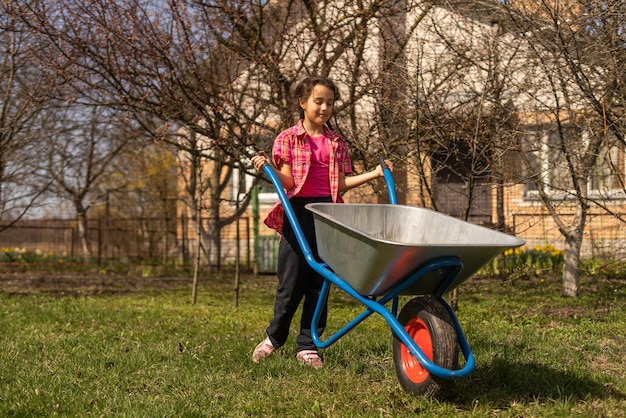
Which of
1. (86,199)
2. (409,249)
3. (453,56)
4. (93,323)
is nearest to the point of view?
(409,249)

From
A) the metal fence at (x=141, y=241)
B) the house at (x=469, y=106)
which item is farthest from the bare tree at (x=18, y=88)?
the metal fence at (x=141, y=241)

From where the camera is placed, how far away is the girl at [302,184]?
164 inches

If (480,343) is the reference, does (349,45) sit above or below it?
above

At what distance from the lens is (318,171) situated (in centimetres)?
423

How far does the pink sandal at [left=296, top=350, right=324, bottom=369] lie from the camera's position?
4.08 metres

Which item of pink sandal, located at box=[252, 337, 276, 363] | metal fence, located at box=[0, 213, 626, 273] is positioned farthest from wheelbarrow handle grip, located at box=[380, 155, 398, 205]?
metal fence, located at box=[0, 213, 626, 273]

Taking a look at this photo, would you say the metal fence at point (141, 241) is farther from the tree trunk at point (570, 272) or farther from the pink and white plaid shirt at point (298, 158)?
the pink and white plaid shirt at point (298, 158)

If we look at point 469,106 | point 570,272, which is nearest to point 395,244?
point 469,106

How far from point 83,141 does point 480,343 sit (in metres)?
12.4

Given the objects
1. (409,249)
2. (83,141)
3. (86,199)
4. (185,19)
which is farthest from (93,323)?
(86,199)

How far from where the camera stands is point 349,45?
7.29 metres

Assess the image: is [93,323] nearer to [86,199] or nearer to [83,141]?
[83,141]

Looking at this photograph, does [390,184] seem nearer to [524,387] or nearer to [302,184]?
[302,184]

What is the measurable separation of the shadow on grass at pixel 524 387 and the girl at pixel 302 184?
0.93 metres
